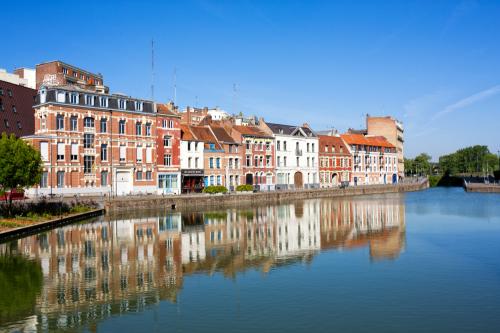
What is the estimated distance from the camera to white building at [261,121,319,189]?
88.2 metres

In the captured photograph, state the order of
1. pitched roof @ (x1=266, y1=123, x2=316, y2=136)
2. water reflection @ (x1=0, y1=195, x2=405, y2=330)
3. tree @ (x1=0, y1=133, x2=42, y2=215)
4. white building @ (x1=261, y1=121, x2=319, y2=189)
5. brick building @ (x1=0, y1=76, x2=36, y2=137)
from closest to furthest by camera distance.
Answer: water reflection @ (x1=0, y1=195, x2=405, y2=330) → tree @ (x1=0, y1=133, x2=42, y2=215) → brick building @ (x1=0, y1=76, x2=36, y2=137) → white building @ (x1=261, y1=121, x2=319, y2=189) → pitched roof @ (x1=266, y1=123, x2=316, y2=136)

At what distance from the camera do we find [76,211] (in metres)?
49.3

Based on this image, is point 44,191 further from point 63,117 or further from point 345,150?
point 345,150

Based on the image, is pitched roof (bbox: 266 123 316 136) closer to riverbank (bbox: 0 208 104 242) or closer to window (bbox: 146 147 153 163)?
window (bbox: 146 147 153 163)

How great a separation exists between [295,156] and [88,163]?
132 feet

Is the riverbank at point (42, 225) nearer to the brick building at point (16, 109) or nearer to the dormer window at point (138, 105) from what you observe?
the dormer window at point (138, 105)

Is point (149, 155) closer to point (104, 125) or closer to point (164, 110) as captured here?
point (164, 110)

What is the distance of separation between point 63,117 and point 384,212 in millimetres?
37301

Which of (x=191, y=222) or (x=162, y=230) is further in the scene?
(x=191, y=222)

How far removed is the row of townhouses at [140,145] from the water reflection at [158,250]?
46.8 ft

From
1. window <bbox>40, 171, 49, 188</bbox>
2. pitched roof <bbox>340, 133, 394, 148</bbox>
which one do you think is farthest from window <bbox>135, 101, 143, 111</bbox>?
pitched roof <bbox>340, 133, 394, 148</bbox>

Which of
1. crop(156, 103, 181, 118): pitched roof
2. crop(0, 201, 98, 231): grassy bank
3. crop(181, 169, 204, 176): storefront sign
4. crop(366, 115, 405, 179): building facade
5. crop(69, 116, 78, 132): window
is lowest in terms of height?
crop(0, 201, 98, 231): grassy bank

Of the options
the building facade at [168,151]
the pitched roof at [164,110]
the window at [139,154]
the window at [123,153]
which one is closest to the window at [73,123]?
the window at [123,153]

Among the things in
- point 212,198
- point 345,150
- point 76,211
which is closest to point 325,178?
point 345,150
